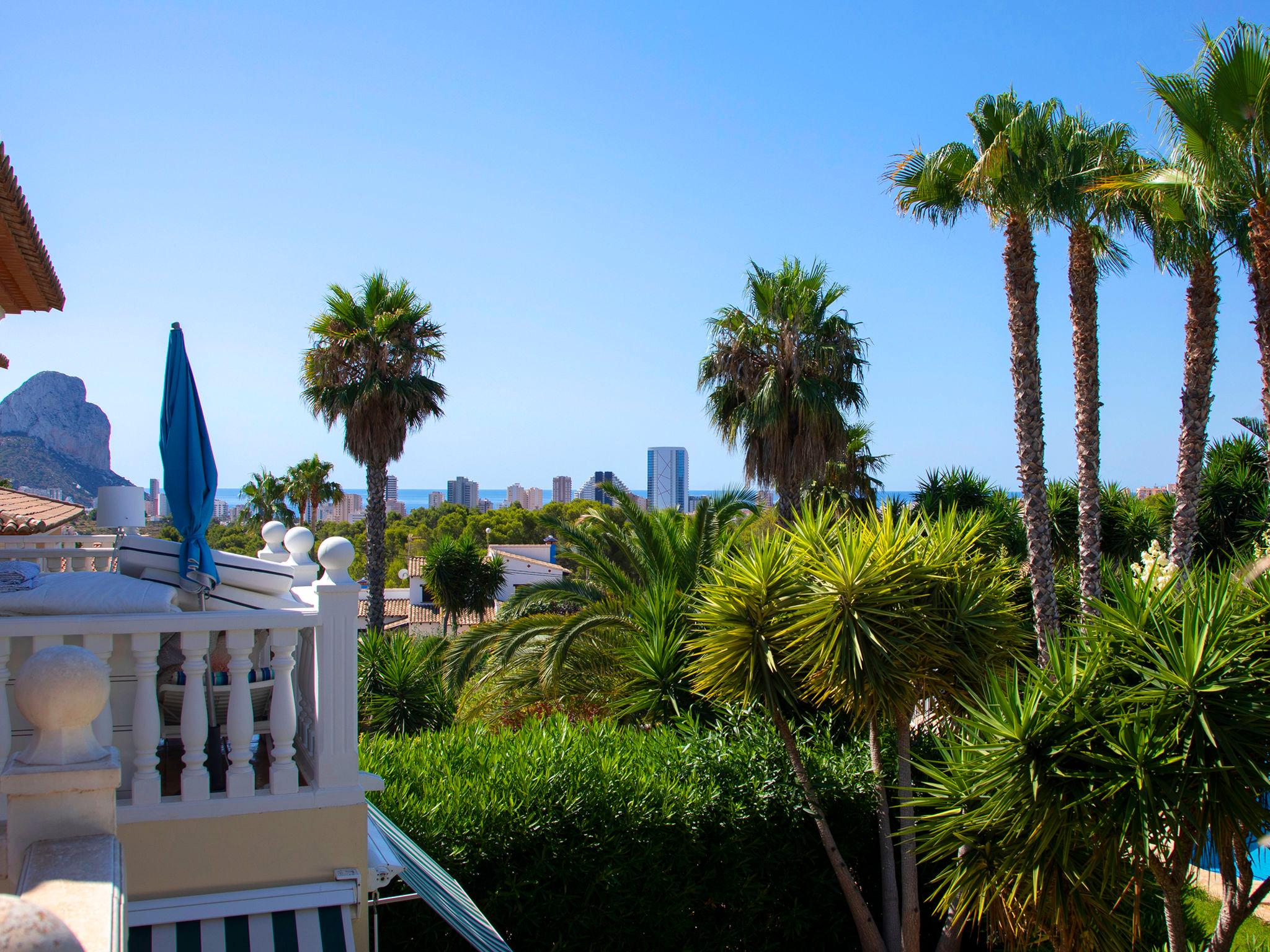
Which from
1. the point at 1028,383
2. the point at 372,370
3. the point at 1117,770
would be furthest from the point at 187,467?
the point at 372,370

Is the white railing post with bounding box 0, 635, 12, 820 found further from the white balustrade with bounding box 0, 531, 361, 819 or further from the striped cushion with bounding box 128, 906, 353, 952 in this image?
the striped cushion with bounding box 128, 906, 353, 952

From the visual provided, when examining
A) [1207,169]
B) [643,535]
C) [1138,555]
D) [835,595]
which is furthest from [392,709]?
[1138,555]

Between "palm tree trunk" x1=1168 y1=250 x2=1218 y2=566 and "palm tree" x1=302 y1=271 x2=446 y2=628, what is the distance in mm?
16709

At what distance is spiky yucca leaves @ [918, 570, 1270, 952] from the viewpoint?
5.00 m

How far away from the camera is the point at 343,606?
3777 mm

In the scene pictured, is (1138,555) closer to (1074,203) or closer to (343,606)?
(1074,203)

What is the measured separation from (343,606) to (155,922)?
135cm

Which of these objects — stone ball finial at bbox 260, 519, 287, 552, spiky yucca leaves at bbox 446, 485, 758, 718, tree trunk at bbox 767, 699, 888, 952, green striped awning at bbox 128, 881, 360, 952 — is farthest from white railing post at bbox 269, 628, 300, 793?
spiky yucca leaves at bbox 446, 485, 758, 718

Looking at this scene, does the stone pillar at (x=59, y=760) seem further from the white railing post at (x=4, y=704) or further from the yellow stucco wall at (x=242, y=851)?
the yellow stucco wall at (x=242, y=851)

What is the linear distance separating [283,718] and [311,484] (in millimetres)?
39086

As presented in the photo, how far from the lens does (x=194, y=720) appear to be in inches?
142

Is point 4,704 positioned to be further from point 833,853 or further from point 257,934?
point 833,853

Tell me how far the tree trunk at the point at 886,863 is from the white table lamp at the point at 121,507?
6.40 meters

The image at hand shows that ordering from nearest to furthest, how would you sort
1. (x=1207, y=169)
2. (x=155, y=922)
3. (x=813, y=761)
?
(x=155, y=922)
(x=813, y=761)
(x=1207, y=169)
